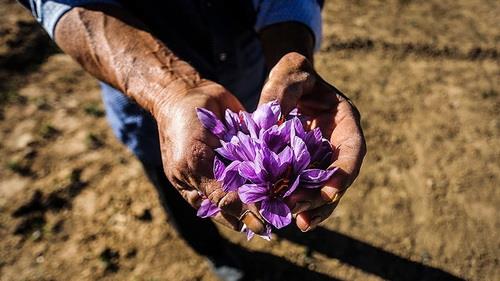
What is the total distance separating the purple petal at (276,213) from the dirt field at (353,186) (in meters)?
1.72

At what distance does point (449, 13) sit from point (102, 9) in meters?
4.08

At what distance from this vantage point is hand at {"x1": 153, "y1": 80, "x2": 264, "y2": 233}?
138cm

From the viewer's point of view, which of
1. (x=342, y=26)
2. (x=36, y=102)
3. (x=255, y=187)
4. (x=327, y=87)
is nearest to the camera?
(x=255, y=187)

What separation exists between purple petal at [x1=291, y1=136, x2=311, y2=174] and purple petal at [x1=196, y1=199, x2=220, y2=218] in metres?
0.26

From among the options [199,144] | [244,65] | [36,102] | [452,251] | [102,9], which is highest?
[102,9]

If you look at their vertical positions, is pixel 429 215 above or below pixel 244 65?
below

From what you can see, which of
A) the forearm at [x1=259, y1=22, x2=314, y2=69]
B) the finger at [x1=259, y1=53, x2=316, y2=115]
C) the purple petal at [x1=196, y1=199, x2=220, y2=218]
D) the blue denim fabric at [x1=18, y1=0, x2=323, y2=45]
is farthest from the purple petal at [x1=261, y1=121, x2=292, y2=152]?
the blue denim fabric at [x1=18, y1=0, x2=323, y2=45]

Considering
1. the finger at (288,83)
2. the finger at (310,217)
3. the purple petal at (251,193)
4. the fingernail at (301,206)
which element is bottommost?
the finger at (310,217)

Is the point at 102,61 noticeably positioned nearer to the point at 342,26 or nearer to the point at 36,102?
the point at 36,102

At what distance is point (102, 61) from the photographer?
5.39 ft

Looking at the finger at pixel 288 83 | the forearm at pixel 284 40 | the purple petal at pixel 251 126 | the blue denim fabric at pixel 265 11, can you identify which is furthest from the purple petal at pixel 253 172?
the blue denim fabric at pixel 265 11

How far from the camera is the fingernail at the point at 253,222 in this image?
4.43ft

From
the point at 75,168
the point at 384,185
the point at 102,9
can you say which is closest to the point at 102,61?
the point at 102,9

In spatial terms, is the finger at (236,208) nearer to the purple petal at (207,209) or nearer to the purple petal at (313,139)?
the purple petal at (207,209)
